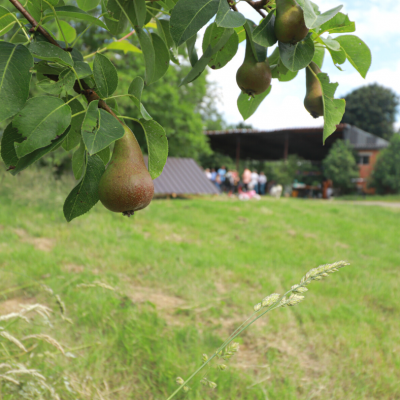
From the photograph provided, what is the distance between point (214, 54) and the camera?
0.81 meters

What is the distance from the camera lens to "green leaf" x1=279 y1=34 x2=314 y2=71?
67cm

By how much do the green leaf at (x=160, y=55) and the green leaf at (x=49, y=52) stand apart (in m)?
0.24

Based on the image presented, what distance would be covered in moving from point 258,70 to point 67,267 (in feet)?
9.22

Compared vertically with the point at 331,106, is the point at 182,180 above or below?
below

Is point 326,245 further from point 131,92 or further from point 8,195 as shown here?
point 8,195

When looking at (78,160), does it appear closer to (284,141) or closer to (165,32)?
(165,32)

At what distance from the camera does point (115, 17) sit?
92 cm

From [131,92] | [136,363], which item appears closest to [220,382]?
[136,363]

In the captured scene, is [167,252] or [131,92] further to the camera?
[167,252]

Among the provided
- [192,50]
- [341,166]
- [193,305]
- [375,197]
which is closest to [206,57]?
[192,50]

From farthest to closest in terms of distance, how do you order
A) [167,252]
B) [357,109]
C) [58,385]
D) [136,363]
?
[357,109] → [167,252] → [136,363] → [58,385]

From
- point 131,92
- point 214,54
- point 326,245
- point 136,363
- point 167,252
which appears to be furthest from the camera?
point 326,245

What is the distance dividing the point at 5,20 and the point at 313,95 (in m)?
0.68

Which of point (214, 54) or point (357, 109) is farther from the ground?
point (357, 109)
